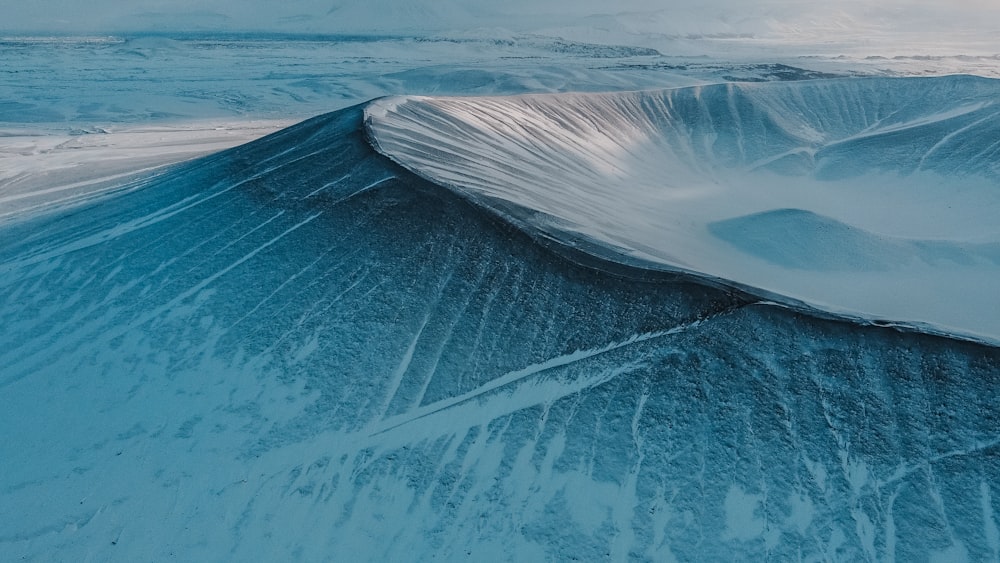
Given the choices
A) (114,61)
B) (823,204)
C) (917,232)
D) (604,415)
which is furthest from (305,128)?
(114,61)

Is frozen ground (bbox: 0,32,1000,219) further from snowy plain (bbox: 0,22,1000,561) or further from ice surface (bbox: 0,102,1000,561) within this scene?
ice surface (bbox: 0,102,1000,561)

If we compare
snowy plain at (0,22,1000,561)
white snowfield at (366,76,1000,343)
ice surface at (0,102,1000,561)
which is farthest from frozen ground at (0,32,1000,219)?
white snowfield at (366,76,1000,343)

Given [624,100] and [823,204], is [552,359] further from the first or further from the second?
[624,100]

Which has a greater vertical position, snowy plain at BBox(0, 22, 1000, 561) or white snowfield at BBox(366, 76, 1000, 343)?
white snowfield at BBox(366, 76, 1000, 343)

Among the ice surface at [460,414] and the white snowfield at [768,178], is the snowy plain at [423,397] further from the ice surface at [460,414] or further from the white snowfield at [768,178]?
the white snowfield at [768,178]

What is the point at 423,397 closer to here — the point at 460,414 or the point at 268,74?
the point at 460,414

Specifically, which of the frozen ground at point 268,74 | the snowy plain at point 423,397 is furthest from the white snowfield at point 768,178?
the frozen ground at point 268,74

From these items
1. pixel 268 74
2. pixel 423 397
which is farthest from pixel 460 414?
pixel 268 74
